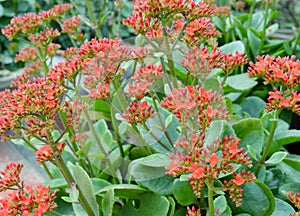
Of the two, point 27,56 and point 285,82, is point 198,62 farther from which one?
point 27,56

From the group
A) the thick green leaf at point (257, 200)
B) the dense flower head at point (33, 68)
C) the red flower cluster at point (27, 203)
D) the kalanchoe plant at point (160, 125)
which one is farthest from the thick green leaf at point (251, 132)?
the dense flower head at point (33, 68)

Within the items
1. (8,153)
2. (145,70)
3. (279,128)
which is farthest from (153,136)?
(8,153)

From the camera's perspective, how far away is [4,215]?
1.99 feet

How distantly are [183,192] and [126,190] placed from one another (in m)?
0.12

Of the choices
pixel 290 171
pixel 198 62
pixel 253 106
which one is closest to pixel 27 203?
pixel 198 62

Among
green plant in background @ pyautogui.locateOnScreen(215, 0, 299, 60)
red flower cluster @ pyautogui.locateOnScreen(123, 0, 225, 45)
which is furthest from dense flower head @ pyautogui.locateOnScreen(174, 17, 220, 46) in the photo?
green plant in background @ pyautogui.locateOnScreen(215, 0, 299, 60)

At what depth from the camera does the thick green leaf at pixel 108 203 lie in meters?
0.75

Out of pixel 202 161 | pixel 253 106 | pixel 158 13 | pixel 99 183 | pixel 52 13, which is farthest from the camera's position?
pixel 253 106

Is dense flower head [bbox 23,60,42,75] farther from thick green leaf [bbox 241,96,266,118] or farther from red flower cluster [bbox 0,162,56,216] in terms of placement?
thick green leaf [bbox 241,96,266,118]

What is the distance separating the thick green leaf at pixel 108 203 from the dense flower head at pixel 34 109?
19 centimetres

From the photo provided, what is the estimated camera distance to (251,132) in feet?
2.92

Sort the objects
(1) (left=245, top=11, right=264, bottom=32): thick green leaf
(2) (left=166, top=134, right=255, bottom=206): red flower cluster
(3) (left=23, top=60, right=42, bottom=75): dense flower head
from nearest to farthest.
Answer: (2) (left=166, top=134, right=255, bottom=206): red flower cluster < (3) (left=23, top=60, right=42, bottom=75): dense flower head < (1) (left=245, top=11, right=264, bottom=32): thick green leaf

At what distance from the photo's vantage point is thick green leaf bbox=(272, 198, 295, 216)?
0.77 meters

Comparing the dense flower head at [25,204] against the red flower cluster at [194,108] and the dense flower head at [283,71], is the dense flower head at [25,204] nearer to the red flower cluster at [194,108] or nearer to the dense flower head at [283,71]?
the red flower cluster at [194,108]
